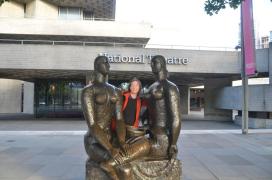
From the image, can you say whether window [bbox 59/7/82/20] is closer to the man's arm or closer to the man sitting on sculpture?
the man sitting on sculpture

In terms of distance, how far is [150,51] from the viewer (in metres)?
22.1

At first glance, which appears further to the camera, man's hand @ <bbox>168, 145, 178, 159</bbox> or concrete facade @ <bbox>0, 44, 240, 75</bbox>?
concrete facade @ <bbox>0, 44, 240, 75</bbox>

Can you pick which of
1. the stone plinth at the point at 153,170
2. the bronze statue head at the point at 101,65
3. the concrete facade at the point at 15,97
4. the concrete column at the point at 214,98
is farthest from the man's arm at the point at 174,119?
the concrete facade at the point at 15,97

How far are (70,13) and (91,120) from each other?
1482 inches

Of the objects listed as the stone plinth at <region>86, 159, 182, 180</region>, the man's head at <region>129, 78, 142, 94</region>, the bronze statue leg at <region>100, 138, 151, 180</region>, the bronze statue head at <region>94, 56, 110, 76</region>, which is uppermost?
the bronze statue head at <region>94, 56, 110, 76</region>

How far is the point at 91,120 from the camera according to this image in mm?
4742

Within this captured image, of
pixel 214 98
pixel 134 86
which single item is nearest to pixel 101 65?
pixel 134 86

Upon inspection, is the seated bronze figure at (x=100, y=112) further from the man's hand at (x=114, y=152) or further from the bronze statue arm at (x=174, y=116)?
the bronze statue arm at (x=174, y=116)

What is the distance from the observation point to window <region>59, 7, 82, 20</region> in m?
40.0

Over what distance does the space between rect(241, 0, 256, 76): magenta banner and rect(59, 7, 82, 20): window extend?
2574cm

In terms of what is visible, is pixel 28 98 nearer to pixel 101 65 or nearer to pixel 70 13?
pixel 70 13

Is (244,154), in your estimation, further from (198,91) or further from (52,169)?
(198,91)

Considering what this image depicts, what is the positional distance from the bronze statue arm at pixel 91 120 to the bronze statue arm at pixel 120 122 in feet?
0.58

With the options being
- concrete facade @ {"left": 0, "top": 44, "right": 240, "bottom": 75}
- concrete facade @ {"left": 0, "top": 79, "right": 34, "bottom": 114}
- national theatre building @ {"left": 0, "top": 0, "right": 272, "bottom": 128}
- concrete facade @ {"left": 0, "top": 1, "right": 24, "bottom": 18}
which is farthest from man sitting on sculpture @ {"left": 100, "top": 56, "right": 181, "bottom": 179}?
concrete facade @ {"left": 0, "top": 1, "right": 24, "bottom": 18}
